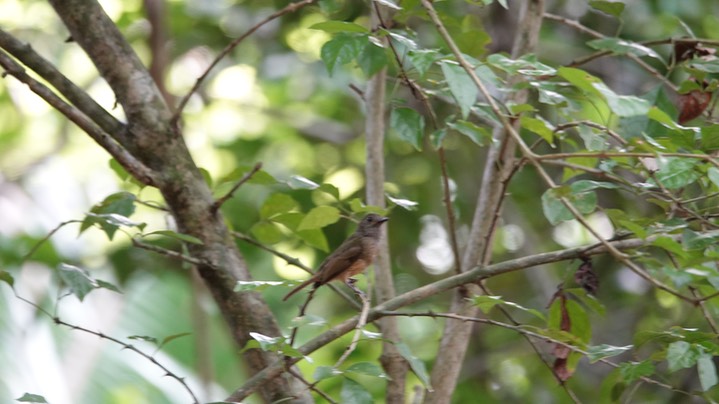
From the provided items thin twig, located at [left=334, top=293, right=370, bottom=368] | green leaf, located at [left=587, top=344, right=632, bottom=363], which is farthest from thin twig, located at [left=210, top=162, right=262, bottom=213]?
green leaf, located at [left=587, top=344, right=632, bottom=363]

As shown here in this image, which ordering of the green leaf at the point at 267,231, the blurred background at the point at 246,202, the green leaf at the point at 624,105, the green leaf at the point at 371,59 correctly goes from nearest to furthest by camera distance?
1. the green leaf at the point at 624,105
2. the green leaf at the point at 371,59
3. the green leaf at the point at 267,231
4. the blurred background at the point at 246,202

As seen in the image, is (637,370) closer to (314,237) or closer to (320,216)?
(320,216)

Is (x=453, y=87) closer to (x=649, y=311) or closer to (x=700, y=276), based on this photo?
(x=700, y=276)

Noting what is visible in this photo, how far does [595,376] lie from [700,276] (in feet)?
8.66

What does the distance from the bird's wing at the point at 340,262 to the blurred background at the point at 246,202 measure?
4.05 feet

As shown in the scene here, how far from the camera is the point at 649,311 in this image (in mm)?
4043

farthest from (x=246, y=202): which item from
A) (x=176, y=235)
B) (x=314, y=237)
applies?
(x=176, y=235)

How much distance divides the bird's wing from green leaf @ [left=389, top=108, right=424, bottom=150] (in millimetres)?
370

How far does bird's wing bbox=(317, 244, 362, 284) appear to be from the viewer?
2188 mm

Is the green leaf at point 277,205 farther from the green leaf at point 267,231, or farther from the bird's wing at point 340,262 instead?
the bird's wing at point 340,262

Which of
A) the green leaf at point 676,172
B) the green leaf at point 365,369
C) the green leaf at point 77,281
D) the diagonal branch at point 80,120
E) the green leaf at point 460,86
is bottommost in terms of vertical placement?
the green leaf at point 676,172

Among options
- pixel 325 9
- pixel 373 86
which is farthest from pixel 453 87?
pixel 373 86

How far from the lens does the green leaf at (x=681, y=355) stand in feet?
5.46

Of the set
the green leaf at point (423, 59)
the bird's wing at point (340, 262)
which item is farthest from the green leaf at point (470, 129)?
the bird's wing at point (340, 262)
